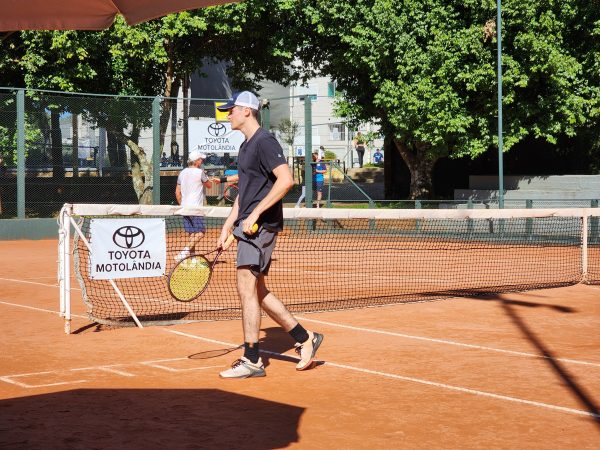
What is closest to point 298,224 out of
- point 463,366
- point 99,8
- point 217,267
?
point 217,267

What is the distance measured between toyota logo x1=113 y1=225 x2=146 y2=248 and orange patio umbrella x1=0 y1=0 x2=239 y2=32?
16.3 ft

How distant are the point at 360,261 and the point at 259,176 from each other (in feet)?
36.1

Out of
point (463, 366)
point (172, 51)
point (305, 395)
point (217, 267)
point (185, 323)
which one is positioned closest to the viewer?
point (305, 395)

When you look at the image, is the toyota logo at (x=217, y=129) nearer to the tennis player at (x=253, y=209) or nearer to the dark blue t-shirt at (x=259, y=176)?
the tennis player at (x=253, y=209)

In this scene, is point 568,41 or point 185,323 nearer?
point 185,323

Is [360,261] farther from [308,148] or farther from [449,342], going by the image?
[449,342]

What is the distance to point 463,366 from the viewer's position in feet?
25.0

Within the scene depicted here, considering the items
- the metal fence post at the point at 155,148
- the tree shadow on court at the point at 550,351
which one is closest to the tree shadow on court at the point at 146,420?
the tree shadow on court at the point at 550,351

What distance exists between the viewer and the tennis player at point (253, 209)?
22.9ft

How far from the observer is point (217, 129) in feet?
76.5

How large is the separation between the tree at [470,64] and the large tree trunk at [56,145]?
1042cm

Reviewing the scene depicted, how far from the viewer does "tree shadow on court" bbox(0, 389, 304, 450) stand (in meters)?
5.28

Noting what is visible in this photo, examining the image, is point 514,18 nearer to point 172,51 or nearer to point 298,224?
point 298,224

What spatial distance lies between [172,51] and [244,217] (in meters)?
24.4
